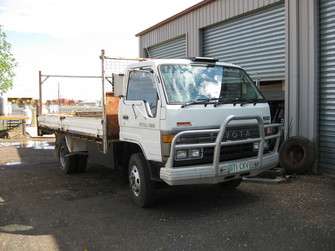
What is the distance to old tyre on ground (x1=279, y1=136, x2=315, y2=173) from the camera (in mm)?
7246

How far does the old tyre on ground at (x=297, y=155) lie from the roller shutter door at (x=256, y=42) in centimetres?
205

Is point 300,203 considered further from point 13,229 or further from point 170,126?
point 13,229

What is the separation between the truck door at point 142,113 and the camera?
4.97 m

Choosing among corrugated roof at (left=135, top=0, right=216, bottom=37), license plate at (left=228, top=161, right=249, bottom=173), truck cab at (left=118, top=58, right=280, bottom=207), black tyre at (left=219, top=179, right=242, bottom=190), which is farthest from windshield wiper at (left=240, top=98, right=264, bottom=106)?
corrugated roof at (left=135, top=0, right=216, bottom=37)

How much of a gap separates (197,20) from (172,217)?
825 centimetres

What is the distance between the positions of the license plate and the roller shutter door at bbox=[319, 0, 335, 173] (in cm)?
340

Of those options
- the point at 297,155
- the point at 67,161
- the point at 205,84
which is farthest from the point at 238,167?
the point at 67,161

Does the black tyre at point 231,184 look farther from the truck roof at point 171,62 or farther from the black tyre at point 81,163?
the black tyre at point 81,163

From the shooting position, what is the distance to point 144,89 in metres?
5.42

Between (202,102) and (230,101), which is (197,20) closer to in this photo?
(230,101)

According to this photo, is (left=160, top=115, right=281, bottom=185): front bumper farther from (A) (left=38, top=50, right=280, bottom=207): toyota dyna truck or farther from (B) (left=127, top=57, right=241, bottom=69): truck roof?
(B) (left=127, top=57, right=241, bottom=69): truck roof

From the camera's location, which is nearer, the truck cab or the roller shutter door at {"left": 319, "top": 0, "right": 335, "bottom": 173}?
the truck cab

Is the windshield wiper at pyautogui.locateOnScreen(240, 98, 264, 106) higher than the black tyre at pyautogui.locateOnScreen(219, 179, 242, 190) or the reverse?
higher

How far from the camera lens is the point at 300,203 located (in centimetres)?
550
